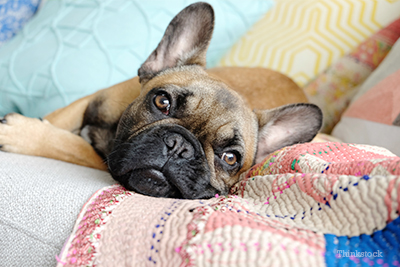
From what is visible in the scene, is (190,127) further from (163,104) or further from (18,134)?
(18,134)

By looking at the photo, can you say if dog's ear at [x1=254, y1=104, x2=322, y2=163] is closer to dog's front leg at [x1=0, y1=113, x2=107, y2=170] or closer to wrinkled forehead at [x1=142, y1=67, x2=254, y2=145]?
wrinkled forehead at [x1=142, y1=67, x2=254, y2=145]

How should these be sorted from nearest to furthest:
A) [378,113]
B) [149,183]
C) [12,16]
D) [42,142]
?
[149,183], [42,142], [378,113], [12,16]

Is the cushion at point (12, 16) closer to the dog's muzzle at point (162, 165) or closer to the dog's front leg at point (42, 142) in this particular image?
the dog's front leg at point (42, 142)

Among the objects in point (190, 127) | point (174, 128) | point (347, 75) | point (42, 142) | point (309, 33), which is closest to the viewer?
point (174, 128)

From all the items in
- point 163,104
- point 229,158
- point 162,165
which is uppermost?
point 163,104

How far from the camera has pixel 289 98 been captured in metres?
2.17

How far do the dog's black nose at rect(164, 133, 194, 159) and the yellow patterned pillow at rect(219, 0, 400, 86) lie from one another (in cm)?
183

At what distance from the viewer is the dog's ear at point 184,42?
5.04 ft

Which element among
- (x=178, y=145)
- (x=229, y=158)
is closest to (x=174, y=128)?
(x=178, y=145)

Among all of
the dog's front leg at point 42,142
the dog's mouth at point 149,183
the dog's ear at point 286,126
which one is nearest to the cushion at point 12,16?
the dog's front leg at point 42,142

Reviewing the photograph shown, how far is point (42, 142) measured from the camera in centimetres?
136

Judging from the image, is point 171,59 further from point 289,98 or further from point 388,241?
point 388,241

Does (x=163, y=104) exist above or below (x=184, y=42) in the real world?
below

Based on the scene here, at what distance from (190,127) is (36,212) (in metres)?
0.66
